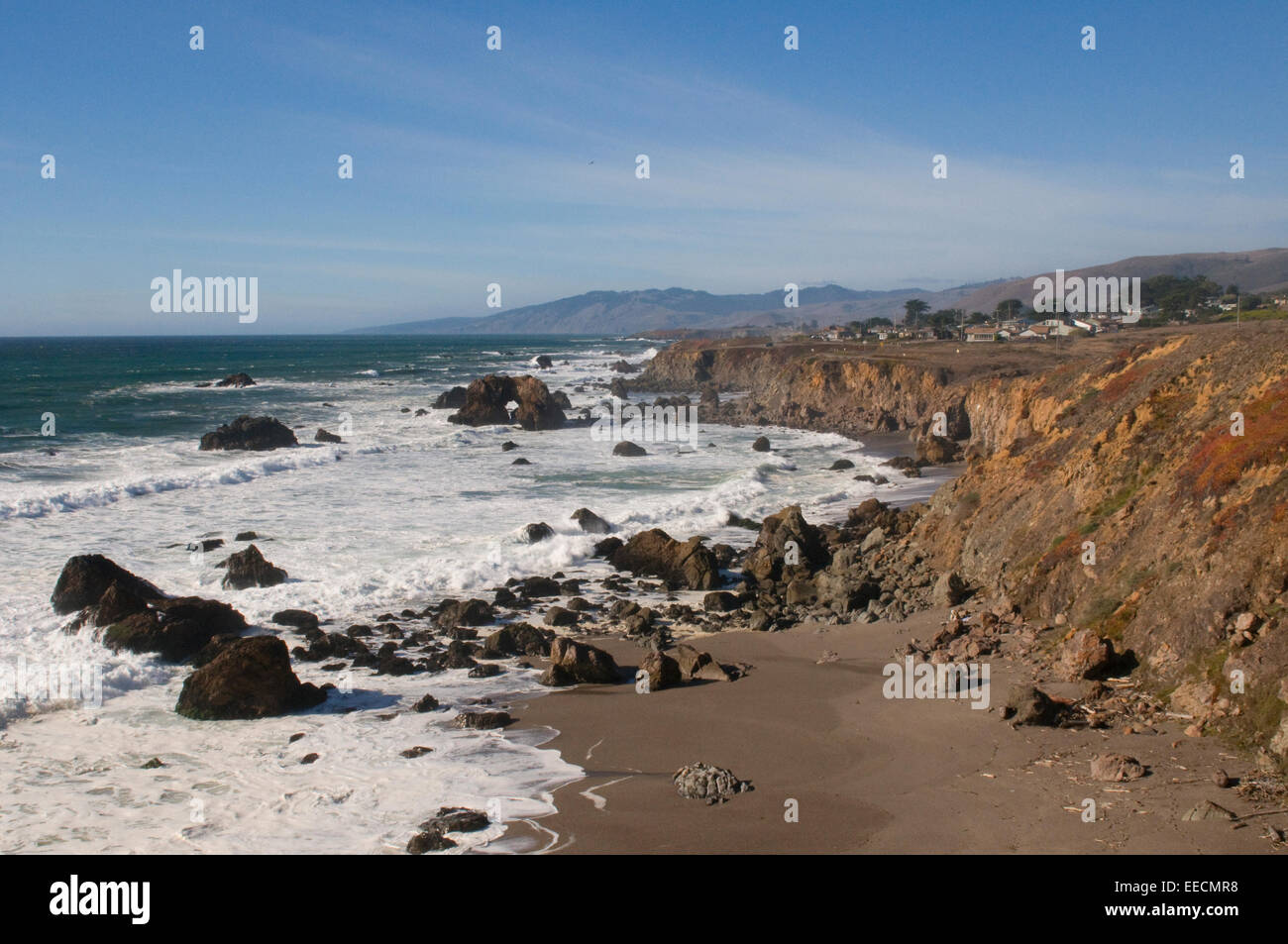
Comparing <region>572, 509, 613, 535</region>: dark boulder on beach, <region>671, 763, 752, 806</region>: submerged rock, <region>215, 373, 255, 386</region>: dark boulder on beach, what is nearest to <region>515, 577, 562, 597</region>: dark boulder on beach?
<region>572, 509, 613, 535</region>: dark boulder on beach

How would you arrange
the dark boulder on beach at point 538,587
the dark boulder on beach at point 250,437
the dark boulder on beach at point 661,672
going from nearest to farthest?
1. the dark boulder on beach at point 661,672
2. the dark boulder on beach at point 538,587
3. the dark boulder on beach at point 250,437

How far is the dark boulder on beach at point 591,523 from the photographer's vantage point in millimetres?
27062

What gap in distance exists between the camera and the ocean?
1105 cm

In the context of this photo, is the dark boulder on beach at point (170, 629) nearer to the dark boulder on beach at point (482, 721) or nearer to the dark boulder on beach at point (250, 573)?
the dark boulder on beach at point (250, 573)

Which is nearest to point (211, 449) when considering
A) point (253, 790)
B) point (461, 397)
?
point (461, 397)

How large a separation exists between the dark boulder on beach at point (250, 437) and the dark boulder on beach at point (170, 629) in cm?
2899

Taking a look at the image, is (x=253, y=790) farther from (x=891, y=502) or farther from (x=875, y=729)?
(x=891, y=502)

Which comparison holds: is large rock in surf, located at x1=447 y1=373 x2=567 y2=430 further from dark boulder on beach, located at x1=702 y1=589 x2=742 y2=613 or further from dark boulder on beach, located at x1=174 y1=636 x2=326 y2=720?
dark boulder on beach, located at x1=174 y1=636 x2=326 y2=720

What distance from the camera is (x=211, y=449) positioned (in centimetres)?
4428

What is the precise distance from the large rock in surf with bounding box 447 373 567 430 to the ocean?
1.49m

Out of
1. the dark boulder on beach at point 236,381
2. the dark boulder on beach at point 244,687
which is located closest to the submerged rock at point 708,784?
the dark boulder on beach at point 244,687

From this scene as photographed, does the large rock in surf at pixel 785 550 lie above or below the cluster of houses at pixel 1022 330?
below

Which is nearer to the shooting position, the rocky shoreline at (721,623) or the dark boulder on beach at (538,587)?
the rocky shoreline at (721,623)

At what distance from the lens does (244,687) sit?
14.1 metres
